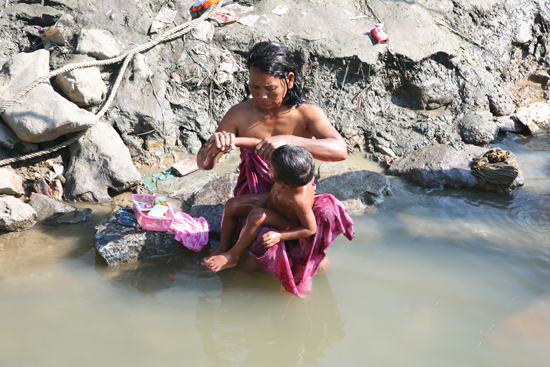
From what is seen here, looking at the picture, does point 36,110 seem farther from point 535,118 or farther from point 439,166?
point 535,118

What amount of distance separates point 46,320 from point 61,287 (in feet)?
1.16

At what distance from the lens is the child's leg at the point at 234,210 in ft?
11.1

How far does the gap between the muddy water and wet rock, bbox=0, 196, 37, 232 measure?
10 centimetres

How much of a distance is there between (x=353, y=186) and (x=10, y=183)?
3169 millimetres

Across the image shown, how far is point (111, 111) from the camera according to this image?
4.91 metres

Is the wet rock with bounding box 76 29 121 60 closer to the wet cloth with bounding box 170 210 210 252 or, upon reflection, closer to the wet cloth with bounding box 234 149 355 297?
the wet cloth with bounding box 170 210 210 252

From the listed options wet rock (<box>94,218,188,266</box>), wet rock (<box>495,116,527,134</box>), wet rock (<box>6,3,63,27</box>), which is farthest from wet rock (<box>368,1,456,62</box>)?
wet rock (<box>6,3,63,27</box>)

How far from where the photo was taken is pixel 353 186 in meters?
4.76

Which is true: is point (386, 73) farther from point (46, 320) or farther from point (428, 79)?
point (46, 320)

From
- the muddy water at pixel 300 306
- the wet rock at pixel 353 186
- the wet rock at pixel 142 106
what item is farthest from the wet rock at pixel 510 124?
the wet rock at pixel 142 106

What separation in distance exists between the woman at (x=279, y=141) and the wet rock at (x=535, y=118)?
161 inches

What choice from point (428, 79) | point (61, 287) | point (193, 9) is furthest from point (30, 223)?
point (428, 79)

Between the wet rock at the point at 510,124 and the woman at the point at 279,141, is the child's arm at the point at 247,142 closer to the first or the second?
the woman at the point at 279,141

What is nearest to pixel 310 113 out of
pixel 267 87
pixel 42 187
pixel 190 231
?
pixel 267 87
